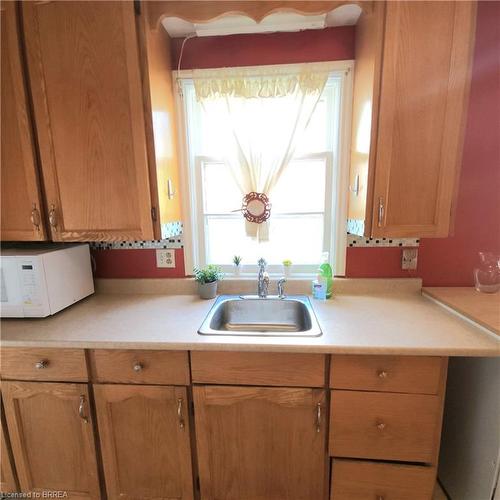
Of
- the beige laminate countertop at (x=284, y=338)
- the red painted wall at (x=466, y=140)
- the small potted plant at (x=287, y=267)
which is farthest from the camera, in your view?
the small potted plant at (x=287, y=267)

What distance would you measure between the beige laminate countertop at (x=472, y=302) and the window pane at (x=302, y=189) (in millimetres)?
756

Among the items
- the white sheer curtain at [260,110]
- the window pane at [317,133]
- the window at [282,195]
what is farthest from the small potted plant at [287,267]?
the window pane at [317,133]

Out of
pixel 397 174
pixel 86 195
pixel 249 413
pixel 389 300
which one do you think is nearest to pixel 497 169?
pixel 397 174

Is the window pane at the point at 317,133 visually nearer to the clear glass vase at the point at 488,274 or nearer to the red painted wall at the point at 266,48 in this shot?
the red painted wall at the point at 266,48

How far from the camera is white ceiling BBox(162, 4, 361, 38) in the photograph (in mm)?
1266

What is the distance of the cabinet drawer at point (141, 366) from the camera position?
109 cm

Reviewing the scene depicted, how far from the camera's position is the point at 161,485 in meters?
1.20

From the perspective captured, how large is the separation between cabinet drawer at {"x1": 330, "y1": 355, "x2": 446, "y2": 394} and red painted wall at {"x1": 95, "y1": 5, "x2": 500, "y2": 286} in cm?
62

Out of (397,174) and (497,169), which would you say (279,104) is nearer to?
(397,174)

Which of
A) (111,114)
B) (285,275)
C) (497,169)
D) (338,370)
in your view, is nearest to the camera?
(338,370)

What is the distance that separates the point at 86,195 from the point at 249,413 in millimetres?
1188

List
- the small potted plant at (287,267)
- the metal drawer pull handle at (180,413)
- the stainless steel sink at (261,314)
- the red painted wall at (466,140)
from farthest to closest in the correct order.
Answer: the small potted plant at (287,267)
the stainless steel sink at (261,314)
the red painted wall at (466,140)
the metal drawer pull handle at (180,413)

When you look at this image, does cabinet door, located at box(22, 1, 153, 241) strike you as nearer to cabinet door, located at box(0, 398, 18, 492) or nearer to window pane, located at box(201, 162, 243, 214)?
window pane, located at box(201, 162, 243, 214)

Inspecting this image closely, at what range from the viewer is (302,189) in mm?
1590
